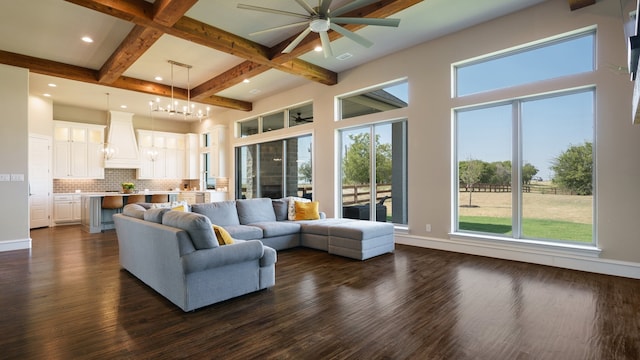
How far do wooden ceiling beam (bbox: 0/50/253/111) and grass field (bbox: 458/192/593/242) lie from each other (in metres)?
6.60

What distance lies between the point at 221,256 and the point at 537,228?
14.2 ft

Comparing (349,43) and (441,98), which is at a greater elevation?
(349,43)

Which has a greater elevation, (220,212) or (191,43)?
(191,43)

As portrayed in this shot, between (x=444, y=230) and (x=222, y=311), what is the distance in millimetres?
3792

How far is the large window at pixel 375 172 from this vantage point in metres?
5.98

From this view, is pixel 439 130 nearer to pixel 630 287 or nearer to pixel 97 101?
pixel 630 287

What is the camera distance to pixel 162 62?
594cm

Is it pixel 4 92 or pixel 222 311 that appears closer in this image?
pixel 222 311

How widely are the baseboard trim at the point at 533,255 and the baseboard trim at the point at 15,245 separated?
6.77 metres

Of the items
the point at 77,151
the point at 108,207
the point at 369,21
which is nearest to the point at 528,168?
the point at 369,21

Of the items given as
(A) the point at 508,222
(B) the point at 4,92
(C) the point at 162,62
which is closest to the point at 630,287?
(A) the point at 508,222

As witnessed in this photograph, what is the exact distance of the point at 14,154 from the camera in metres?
5.58

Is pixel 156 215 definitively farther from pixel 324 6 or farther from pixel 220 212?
pixel 324 6

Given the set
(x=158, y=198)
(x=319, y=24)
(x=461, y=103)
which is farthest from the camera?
(x=158, y=198)
